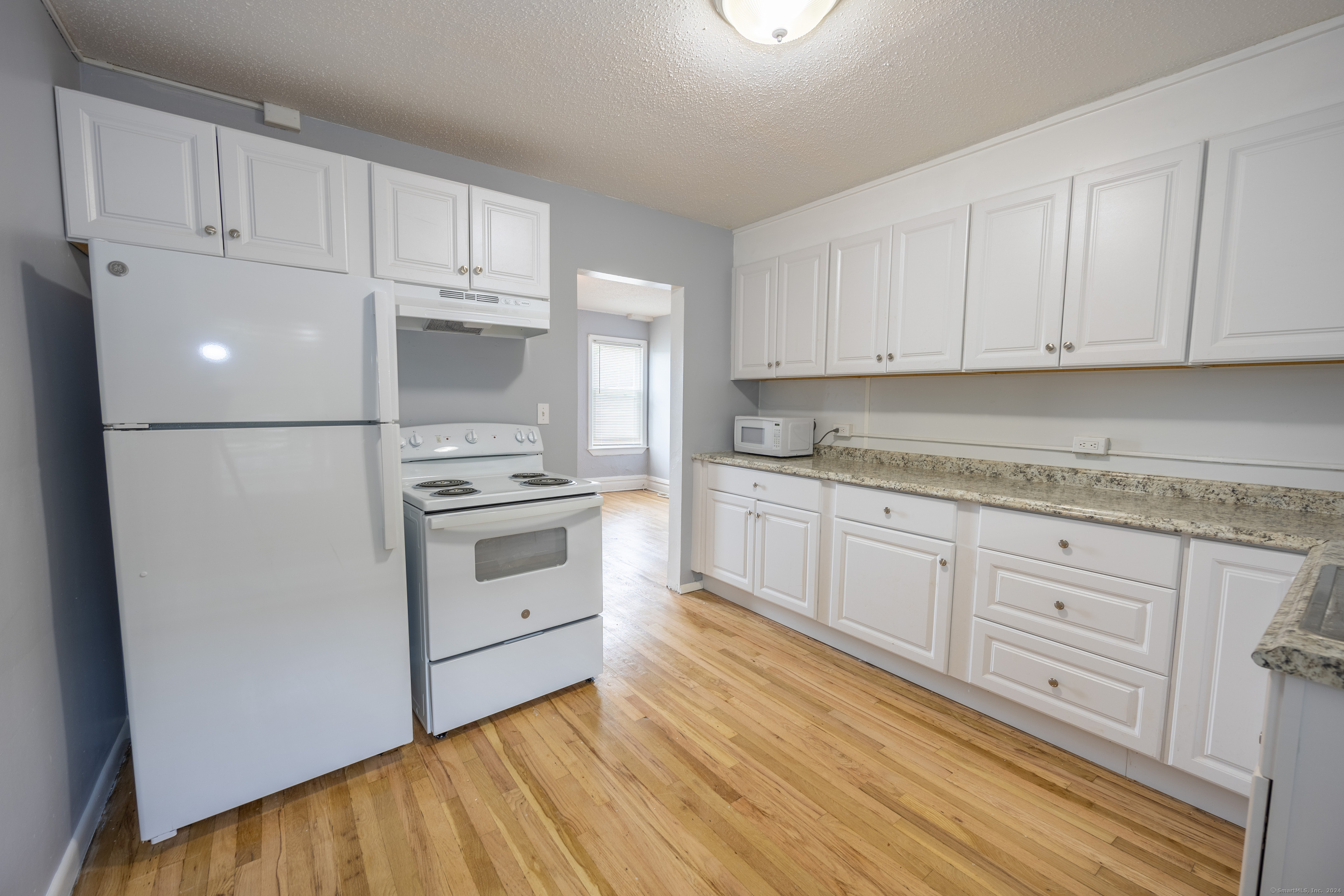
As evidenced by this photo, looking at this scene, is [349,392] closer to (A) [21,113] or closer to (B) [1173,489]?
(A) [21,113]

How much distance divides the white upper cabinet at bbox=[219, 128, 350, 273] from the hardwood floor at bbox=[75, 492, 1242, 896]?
1769 mm

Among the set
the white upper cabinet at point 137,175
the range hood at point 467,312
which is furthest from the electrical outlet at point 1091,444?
the white upper cabinet at point 137,175

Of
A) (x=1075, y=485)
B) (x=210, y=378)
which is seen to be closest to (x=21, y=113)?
(x=210, y=378)

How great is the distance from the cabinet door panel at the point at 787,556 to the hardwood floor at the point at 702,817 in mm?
579

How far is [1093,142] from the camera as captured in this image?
2.01 m

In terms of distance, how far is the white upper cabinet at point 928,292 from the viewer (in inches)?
91.0

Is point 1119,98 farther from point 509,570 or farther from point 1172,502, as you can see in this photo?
point 509,570

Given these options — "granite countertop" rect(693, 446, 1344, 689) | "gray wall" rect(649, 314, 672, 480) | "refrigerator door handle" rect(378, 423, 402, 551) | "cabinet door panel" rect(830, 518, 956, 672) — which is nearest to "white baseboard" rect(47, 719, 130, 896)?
"refrigerator door handle" rect(378, 423, 402, 551)

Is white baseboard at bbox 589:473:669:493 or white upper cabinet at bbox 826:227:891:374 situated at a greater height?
white upper cabinet at bbox 826:227:891:374

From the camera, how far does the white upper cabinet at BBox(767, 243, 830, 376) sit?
2.86 meters

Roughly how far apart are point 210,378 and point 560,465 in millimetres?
1581

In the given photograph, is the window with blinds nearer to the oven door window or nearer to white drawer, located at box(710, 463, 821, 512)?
white drawer, located at box(710, 463, 821, 512)

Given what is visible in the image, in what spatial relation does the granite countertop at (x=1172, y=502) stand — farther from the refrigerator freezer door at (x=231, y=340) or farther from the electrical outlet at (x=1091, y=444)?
the refrigerator freezer door at (x=231, y=340)

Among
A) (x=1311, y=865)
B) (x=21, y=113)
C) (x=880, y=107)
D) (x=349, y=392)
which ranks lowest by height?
(x=1311, y=865)
